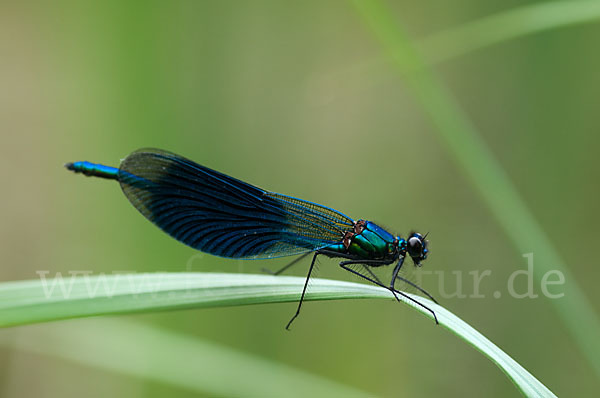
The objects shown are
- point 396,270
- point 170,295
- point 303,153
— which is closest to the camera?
point 170,295

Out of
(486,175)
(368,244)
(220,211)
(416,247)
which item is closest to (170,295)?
(220,211)

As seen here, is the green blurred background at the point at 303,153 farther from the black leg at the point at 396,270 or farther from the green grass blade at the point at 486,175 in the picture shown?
Result: the black leg at the point at 396,270

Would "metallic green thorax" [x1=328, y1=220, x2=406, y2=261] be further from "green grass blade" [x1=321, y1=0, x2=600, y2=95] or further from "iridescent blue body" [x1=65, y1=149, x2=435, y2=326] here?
"green grass blade" [x1=321, y1=0, x2=600, y2=95]

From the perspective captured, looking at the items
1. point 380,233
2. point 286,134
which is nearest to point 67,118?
point 286,134

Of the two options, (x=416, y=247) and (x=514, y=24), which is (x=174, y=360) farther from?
(x=514, y=24)

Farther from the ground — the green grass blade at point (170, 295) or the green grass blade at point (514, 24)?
the green grass blade at point (514, 24)

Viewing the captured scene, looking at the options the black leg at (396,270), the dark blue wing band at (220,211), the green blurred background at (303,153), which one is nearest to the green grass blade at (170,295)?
the black leg at (396,270)

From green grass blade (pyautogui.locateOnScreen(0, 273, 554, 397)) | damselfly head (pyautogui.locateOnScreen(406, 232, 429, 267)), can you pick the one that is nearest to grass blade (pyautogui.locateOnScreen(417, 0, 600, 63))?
damselfly head (pyautogui.locateOnScreen(406, 232, 429, 267))
